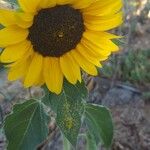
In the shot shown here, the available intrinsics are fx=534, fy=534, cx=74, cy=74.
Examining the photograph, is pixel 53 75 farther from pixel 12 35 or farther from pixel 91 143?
pixel 91 143

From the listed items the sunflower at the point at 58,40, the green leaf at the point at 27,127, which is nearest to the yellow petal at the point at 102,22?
the sunflower at the point at 58,40

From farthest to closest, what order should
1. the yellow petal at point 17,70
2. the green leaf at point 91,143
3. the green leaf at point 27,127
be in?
1. the green leaf at point 91,143
2. the green leaf at point 27,127
3. the yellow petal at point 17,70

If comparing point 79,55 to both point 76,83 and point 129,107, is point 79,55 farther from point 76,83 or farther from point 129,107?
point 129,107

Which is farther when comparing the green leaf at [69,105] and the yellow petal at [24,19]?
the green leaf at [69,105]

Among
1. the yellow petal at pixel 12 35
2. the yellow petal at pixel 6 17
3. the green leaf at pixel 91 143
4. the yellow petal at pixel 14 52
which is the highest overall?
the yellow petal at pixel 6 17

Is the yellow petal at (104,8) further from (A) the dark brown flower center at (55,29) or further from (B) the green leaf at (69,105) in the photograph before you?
(B) the green leaf at (69,105)

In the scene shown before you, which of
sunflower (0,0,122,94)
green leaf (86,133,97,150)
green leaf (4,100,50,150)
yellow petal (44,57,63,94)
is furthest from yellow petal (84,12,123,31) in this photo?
green leaf (86,133,97,150)
